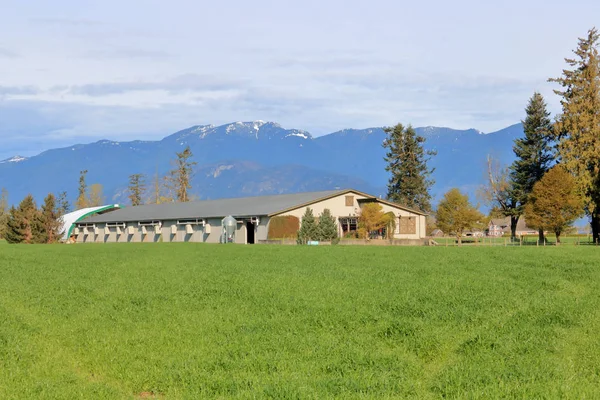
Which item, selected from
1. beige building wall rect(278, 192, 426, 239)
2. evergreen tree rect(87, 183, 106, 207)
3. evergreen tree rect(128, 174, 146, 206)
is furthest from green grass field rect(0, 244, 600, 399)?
evergreen tree rect(87, 183, 106, 207)

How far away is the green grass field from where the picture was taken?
356 inches

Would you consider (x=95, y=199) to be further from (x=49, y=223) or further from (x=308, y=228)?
(x=308, y=228)

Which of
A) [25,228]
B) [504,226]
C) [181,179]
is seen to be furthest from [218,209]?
[504,226]

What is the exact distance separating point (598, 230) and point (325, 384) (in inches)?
2219

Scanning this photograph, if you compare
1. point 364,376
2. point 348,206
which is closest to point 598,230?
point 348,206

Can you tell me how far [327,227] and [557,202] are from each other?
20942mm

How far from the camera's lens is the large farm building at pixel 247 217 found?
203 feet

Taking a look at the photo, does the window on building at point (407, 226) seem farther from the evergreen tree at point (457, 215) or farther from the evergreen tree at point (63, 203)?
the evergreen tree at point (63, 203)

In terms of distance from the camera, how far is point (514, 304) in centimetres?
1380

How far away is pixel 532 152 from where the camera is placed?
74438 millimetres

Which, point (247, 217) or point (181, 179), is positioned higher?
point (181, 179)

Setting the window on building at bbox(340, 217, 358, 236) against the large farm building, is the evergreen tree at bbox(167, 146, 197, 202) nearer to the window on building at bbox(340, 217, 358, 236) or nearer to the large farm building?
the large farm building

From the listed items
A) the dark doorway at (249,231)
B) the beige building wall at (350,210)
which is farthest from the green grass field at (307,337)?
the dark doorway at (249,231)

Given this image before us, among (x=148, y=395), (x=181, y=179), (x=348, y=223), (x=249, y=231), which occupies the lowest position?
(x=148, y=395)
